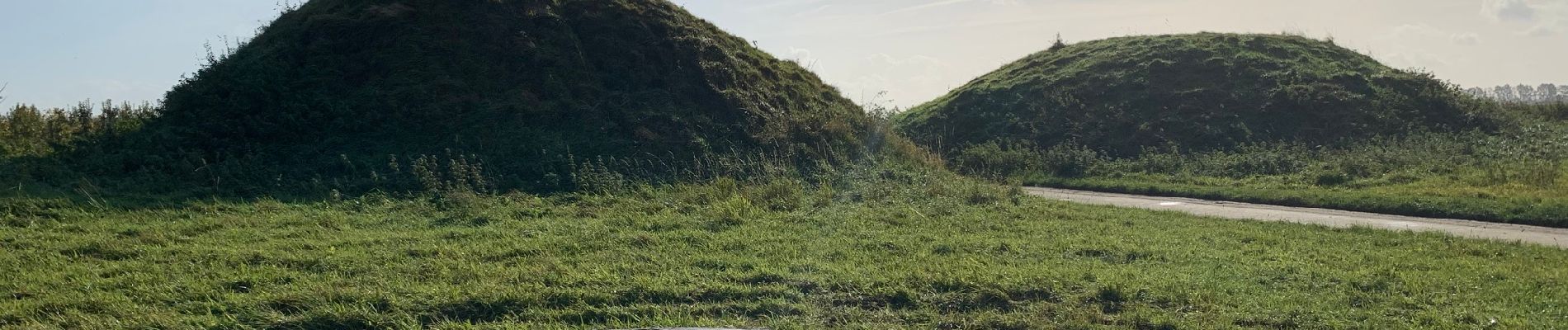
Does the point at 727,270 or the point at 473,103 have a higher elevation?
the point at 473,103

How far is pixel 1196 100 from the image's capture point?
1053 inches

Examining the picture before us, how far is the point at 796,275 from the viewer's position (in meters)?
7.52

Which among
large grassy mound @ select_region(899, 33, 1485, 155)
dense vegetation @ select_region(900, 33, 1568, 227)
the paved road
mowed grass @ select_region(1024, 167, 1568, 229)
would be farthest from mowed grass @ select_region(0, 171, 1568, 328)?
large grassy mound @ select_region(899, 33, 1485, 155)

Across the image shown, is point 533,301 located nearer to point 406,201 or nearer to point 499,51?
point 406,201

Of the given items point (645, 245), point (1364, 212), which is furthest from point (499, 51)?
point (1364, 212)

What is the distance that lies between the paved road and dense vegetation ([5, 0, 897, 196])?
4.84 m

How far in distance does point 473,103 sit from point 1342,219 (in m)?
12.2

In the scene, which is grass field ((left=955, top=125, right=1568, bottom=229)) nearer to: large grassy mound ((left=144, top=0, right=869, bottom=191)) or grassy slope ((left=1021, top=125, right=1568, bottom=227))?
grassy slope ((left=1021, top=125, right=1568, bottom=227))

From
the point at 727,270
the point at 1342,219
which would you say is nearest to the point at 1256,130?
the point at 1342,219

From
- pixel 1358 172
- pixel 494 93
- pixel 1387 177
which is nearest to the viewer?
pixel 494 93

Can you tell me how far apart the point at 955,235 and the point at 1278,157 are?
13.3 metres

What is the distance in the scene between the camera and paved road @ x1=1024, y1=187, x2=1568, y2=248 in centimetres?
1155

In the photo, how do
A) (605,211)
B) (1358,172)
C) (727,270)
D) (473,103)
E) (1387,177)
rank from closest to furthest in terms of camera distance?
(727,270) < (605,211) < (473,103) < (1387,177) < (1358,172)

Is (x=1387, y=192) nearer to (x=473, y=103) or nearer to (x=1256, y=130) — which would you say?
(x=1256, y=130)
